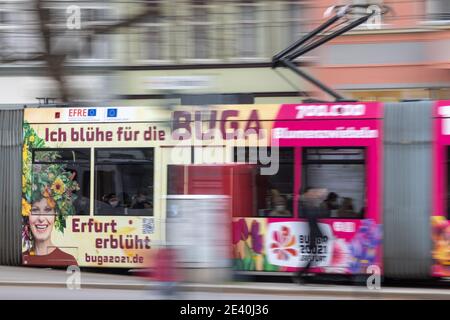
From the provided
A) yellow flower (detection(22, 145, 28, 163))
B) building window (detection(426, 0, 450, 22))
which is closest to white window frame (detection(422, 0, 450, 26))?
building window (detection(426, 0, 450, 22))

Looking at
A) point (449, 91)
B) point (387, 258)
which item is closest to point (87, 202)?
point (387, 258)

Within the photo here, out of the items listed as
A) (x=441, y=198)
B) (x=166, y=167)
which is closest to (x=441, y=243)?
(x=441, y=198)

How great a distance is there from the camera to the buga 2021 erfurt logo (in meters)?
11.8

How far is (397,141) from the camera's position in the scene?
11844 millimetres

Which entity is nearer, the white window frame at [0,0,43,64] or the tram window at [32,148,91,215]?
the white window frame at [0,0,43,64]

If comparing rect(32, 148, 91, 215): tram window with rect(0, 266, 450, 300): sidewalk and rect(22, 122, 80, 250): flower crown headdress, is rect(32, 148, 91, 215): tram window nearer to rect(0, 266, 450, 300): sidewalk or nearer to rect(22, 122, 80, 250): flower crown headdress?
rect(22, 122, 80, 250): flower crown headdress

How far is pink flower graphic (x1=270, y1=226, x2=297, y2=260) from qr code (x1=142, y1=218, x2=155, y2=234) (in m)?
2.12

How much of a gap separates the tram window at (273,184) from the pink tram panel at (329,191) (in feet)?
0.05

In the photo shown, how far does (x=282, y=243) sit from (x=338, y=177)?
4.70 ft

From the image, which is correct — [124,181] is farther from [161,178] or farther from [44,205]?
[44,205]

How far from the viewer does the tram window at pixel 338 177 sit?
11.9 metres

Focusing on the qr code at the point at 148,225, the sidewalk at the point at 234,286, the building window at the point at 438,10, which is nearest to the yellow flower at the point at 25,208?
the sidewalk at the point at 234,286

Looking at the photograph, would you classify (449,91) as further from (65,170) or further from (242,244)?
(65,170)

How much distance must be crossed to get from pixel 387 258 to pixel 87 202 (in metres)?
5.26
